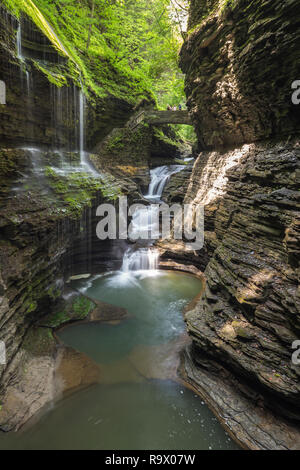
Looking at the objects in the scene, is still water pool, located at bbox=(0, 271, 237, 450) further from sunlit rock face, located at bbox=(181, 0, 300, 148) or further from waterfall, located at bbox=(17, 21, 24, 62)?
waterfall, located at bbox=(17, 21, 24, 62)

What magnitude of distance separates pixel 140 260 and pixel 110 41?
14092 millimetres

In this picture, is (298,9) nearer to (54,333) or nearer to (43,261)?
(43,261)

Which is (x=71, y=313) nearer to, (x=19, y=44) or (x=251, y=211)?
(x=251, y=211)

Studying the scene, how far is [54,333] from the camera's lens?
6340mm

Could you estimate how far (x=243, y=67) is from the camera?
23.4ft

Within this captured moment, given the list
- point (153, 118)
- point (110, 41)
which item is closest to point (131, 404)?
point (153, 118)

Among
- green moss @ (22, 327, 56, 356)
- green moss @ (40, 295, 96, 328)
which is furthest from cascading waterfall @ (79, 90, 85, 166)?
green moss @ (22, 327, 56, 356)

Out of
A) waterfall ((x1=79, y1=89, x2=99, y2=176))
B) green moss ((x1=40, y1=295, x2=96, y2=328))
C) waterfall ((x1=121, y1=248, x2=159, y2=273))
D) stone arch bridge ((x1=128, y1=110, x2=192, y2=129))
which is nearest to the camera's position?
green moss ((x1=40, y1=295, x2=96, y2=328))

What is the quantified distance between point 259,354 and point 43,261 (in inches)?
228

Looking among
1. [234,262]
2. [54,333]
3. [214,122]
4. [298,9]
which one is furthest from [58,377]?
[214,122]

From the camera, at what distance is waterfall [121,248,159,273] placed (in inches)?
406

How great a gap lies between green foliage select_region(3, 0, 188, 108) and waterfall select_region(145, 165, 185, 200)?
4.85 m

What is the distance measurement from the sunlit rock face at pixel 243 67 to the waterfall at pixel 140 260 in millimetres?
5945

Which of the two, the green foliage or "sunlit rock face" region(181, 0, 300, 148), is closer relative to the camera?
"sunlit rock face" region(181, 0, 300, 148)
